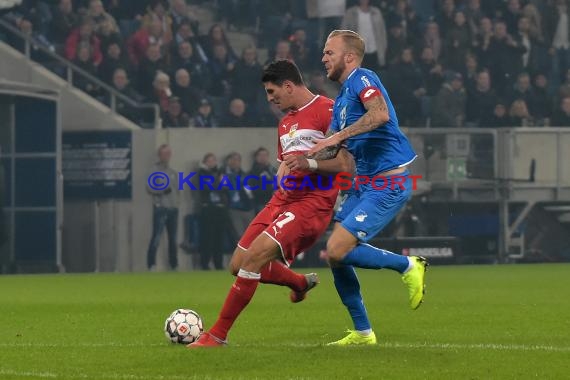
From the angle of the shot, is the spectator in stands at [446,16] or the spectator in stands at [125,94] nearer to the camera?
the spectator in stands at [125,94]

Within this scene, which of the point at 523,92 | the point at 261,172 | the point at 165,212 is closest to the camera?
the point at 261,172

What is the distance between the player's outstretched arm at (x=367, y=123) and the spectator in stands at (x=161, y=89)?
16.0 metres

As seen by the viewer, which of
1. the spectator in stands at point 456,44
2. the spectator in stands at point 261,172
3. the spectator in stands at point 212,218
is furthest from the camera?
the spectator in stands at point 456,44

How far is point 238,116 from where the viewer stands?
24766mm

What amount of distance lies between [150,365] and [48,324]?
12.1 feet

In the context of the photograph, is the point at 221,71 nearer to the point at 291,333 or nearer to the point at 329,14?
the point at 329,14

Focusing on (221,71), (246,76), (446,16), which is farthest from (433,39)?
(221,71)

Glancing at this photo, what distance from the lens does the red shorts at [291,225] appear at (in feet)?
30.2

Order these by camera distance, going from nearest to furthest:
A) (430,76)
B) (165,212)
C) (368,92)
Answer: (368,92) → (165,212) → (430,76)

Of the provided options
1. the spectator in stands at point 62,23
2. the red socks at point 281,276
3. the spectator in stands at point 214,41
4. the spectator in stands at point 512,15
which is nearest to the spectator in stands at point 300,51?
the spectator in stands at point 214,41

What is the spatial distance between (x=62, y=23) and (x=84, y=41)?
0.49 m

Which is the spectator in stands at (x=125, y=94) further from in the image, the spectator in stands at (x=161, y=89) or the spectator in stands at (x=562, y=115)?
the spectator in stands at (x=562, y=115)

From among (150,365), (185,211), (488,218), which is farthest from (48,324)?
(488,218)

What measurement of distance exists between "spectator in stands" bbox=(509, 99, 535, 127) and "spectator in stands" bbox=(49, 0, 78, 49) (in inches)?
321
